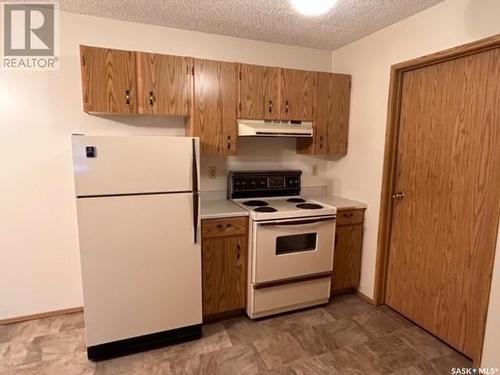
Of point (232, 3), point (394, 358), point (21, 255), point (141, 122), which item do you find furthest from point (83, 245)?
point (394, 358)

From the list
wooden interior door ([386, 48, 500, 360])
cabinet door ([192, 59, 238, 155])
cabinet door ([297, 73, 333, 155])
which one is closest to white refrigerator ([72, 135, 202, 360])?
cabinet door ([192, 59, 238, 155])

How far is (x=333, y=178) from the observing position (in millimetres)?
3312

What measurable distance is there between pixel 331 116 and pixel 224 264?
67.6 inches

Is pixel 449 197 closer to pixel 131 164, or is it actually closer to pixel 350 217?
pixel 350 217

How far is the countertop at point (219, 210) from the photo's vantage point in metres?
2.35

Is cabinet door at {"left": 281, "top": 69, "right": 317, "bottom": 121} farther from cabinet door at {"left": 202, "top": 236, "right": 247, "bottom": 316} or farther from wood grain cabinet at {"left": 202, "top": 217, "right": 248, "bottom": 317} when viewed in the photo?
cabinet door at {"left": 202, "top": 236, "right": 247, "bottom": 316}

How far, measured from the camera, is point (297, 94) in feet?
9.03

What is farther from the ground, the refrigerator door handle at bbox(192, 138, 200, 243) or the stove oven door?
the refrigerator door handle at bbox(192, 138, 200, 243)

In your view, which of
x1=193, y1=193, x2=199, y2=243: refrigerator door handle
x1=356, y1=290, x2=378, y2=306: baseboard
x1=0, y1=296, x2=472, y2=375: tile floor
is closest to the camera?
x1=0, y1=296, x2=472, y2=375: tile floor

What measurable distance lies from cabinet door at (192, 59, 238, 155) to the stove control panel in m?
0.36

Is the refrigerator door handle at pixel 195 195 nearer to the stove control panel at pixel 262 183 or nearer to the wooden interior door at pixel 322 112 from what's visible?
the stove control panel at pixel 262 183

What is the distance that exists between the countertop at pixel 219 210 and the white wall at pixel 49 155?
0.78 m

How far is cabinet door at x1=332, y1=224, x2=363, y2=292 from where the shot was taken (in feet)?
9.23

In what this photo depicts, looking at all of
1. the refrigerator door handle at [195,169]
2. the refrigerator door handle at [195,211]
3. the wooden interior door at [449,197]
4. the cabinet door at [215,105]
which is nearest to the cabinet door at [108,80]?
the cabinet door at [215,105]
